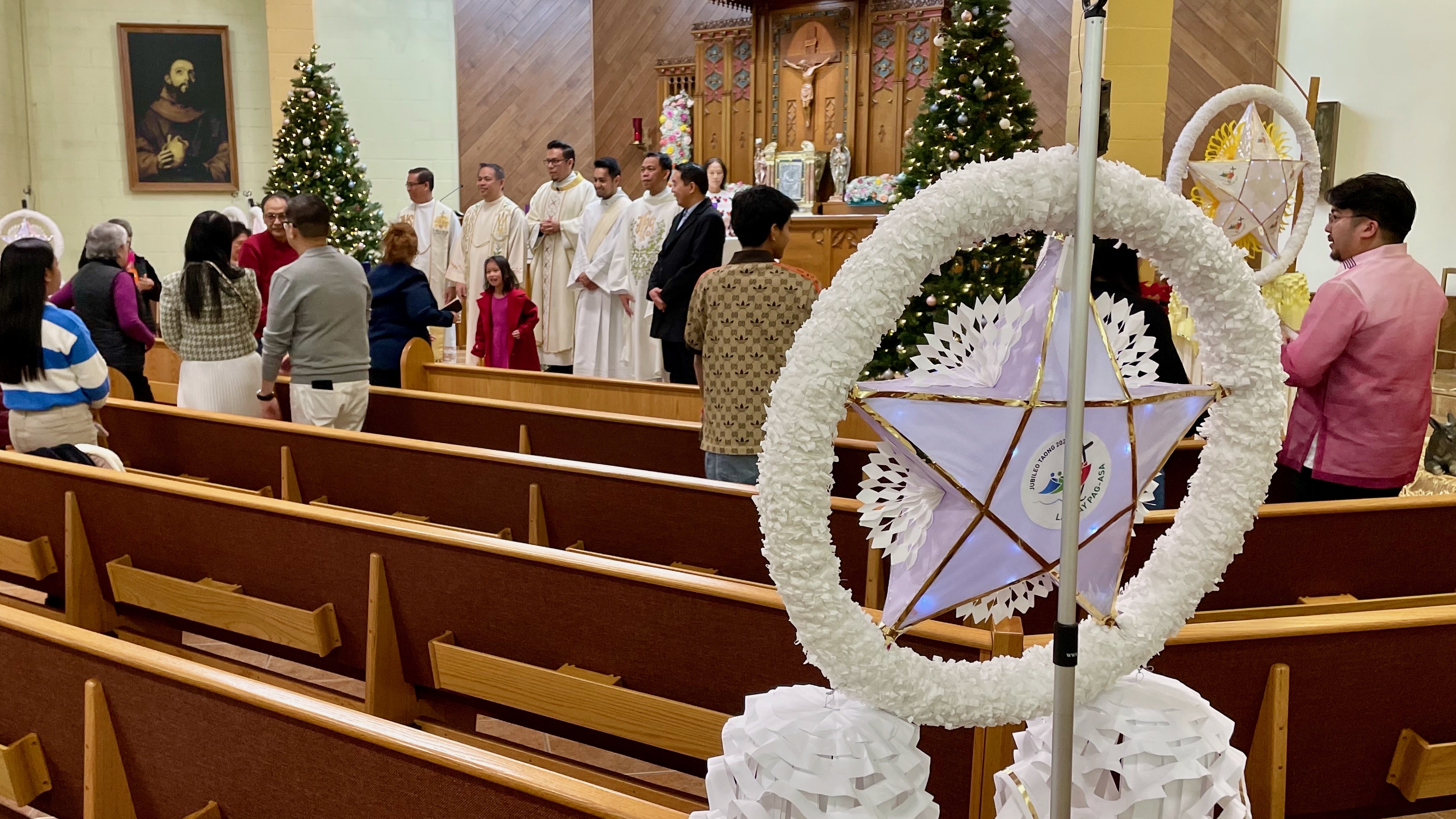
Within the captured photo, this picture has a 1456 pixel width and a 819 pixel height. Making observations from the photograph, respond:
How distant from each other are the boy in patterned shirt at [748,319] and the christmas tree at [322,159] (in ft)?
23.5

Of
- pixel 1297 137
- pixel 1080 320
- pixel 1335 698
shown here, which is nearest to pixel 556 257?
pixel 1297 137

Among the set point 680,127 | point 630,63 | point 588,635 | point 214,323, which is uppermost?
point 630,63

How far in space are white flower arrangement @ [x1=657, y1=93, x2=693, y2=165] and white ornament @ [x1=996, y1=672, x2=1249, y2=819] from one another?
10.2 metres

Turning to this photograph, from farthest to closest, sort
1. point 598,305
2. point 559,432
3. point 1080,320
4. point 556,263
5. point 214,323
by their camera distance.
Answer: point 556,263 < point 598,305 < point 214,323 < point 559,432 < point 1080,320

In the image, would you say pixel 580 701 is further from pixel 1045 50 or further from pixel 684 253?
pixel 1045 50

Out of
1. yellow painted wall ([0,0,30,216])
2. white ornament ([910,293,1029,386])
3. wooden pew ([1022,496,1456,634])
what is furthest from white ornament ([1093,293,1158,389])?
yellow painted wall ([0,0,30,216])

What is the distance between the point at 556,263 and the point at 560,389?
3153 millimetres

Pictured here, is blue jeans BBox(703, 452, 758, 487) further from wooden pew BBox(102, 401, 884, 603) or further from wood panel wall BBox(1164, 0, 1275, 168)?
wood panel wall BBox(1164, 0, 1275, 168)

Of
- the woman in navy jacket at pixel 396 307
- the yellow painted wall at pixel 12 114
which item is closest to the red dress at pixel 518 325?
the woman in navy jacket at pixel 396 307

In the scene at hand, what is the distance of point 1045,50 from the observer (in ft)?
31.5

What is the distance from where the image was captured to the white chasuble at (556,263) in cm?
796

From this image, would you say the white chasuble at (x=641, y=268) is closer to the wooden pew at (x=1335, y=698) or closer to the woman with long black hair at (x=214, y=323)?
the woman with long black hair at (x=214, y=323)

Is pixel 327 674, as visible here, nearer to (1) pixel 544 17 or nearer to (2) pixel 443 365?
(2) pixel 443 365

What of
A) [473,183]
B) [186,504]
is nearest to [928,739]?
[186,504]
